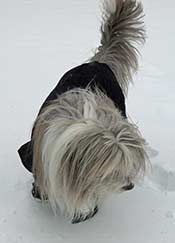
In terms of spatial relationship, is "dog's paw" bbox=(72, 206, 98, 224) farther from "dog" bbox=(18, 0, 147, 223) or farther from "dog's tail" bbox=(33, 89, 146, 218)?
"dog's tail" bbox=(33, 89, 146, 218)

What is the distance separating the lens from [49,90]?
3865 millimetres

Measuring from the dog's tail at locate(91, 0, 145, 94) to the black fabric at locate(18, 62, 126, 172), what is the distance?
0.29 m

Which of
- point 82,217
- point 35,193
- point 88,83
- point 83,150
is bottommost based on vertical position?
point 82,217

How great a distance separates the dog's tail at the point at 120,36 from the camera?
120 inches

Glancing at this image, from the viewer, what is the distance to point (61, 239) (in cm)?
264

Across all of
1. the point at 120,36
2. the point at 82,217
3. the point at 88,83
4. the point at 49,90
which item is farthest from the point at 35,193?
the point at 49,90

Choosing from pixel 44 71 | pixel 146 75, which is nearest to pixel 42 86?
pixel 44 71

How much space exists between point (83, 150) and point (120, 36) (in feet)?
3.68

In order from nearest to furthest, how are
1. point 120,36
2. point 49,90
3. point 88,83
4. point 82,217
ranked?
point 88,83, point 82,217, point 120,36, point 49,90

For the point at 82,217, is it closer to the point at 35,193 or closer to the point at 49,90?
the point at 35,193

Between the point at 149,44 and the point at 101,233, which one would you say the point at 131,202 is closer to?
the point at 101,233

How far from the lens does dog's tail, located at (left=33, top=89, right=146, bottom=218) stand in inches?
85.0

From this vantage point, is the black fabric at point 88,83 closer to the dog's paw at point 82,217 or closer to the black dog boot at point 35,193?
the black dog boot at point 35,193

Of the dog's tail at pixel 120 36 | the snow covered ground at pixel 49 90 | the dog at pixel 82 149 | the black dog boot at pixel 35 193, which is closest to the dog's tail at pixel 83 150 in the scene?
the dog at pixel 82 149
